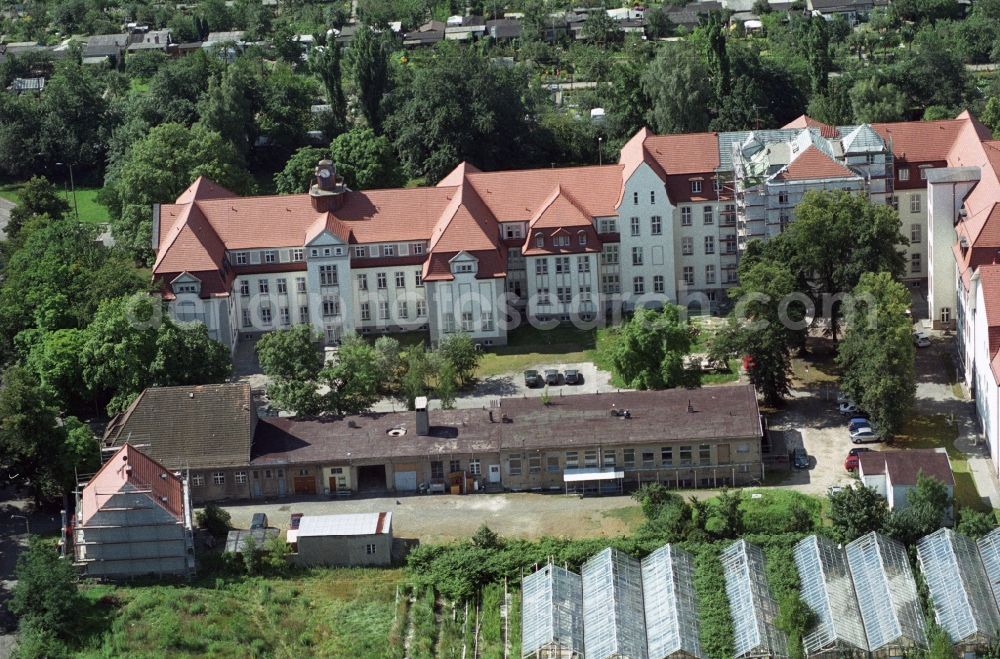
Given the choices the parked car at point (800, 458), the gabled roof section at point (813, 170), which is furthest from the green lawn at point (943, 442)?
the gabled roof section at point (813, 170)

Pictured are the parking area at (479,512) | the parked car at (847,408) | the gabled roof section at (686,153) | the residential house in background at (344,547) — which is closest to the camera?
the residential house in background at (344,547)

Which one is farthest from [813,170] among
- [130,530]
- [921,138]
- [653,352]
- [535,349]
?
[130,530]

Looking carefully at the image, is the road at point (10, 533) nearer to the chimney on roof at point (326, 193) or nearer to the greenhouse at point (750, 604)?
the chimney on roof at point (326, 193)

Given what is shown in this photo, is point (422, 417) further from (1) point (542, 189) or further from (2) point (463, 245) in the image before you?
(1) point (542, 189)

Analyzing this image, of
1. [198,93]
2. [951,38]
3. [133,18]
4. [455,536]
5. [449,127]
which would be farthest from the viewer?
[133,18]

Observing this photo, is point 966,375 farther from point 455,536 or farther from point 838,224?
point 455,536

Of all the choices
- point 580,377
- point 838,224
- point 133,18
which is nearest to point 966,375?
point 838,224
